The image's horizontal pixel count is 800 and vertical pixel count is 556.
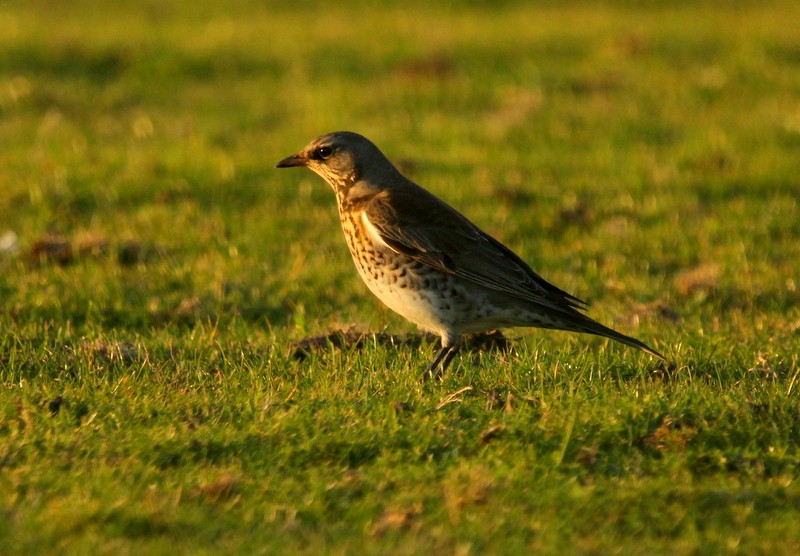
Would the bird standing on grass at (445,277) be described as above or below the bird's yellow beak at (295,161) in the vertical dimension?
below

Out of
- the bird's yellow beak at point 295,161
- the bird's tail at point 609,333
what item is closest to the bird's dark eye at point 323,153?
the bird's yellow beak at point 295,161

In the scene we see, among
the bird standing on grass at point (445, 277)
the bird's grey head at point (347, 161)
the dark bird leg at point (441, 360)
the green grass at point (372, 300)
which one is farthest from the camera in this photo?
the bird's grey head at point (347, 161)

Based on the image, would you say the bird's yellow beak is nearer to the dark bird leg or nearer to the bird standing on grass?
the bird standing on grass

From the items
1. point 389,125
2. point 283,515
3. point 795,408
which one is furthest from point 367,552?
point 389,125

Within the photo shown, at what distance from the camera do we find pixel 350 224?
771cm

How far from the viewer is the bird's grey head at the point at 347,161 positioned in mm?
7977

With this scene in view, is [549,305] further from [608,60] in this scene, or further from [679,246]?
[608,60]

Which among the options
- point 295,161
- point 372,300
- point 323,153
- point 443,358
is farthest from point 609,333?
point 372,300

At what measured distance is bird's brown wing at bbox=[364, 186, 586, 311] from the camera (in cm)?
730

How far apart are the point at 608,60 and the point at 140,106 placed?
6104 millimetres

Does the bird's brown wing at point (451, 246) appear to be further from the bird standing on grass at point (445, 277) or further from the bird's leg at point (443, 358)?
the bird's leg at point (443, 358)

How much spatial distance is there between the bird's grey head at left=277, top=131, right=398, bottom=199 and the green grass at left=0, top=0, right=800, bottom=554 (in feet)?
3.13

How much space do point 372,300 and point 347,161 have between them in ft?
5.01

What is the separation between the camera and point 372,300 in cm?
926
